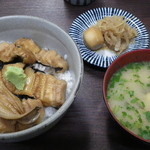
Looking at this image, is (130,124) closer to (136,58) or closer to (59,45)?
(136,58)

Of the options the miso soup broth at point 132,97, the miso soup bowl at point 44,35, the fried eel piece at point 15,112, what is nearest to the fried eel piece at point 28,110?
the fried eel piece at point 15,112

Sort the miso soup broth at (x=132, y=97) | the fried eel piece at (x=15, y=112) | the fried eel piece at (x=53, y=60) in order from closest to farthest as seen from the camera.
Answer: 1. the fried eel piece at (x=15, y=112)
2. the miso soup broth at (x=132, y=97)
3. the fried eel piece at (x=53, y=60)

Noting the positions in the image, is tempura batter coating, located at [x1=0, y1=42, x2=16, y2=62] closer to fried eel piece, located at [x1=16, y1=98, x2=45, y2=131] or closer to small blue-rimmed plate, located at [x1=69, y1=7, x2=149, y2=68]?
fried eel piece, located at [x1=16, y1=98, x2=45, y2=131]

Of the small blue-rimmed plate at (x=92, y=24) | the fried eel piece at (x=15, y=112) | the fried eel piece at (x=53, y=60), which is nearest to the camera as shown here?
the fried eel piece at (x=15, y=112)

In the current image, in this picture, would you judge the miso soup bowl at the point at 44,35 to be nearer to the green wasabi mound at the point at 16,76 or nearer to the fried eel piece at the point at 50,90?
the fried eel piece at the point at 50,90

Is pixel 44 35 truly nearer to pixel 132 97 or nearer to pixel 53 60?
pixel 53 60

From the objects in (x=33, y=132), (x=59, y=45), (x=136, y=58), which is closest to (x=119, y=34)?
(x=136, y=58)
